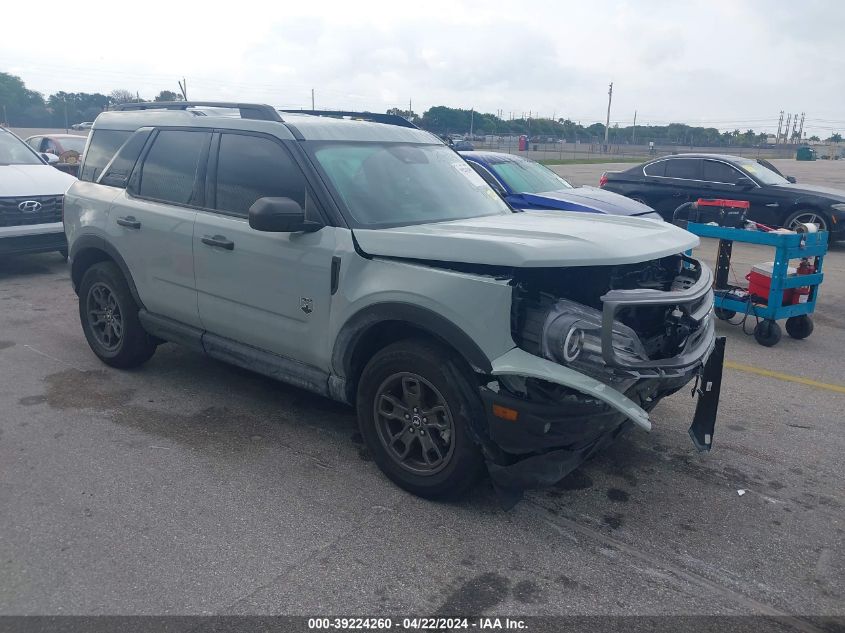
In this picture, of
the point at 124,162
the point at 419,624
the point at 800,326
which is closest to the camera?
the point at 419,624

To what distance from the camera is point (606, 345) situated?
3.15m

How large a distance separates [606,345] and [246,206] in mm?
2436

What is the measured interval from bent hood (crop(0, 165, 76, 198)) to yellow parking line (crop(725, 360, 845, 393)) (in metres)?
8.02

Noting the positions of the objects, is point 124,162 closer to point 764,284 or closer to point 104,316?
point 104,316

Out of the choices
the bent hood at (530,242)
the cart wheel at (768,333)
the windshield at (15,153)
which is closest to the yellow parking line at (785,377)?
the cart wheel at (768,333)

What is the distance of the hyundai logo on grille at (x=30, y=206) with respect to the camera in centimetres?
906

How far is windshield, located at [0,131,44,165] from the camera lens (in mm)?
10016

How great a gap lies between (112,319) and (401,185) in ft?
8.92

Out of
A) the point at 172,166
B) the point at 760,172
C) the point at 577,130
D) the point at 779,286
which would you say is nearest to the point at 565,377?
the point at 172,166

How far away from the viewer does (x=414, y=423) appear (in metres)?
3.72

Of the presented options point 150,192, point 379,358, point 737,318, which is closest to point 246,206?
point 150,192

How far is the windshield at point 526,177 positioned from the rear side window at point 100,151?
514 cm

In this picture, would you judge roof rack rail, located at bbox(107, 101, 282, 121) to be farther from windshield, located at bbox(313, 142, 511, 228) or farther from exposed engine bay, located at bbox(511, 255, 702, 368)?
exposed engine bay, located at bbox(511, 255, 702, 368)

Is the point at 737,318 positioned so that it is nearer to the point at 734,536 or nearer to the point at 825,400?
the point at 825,400
